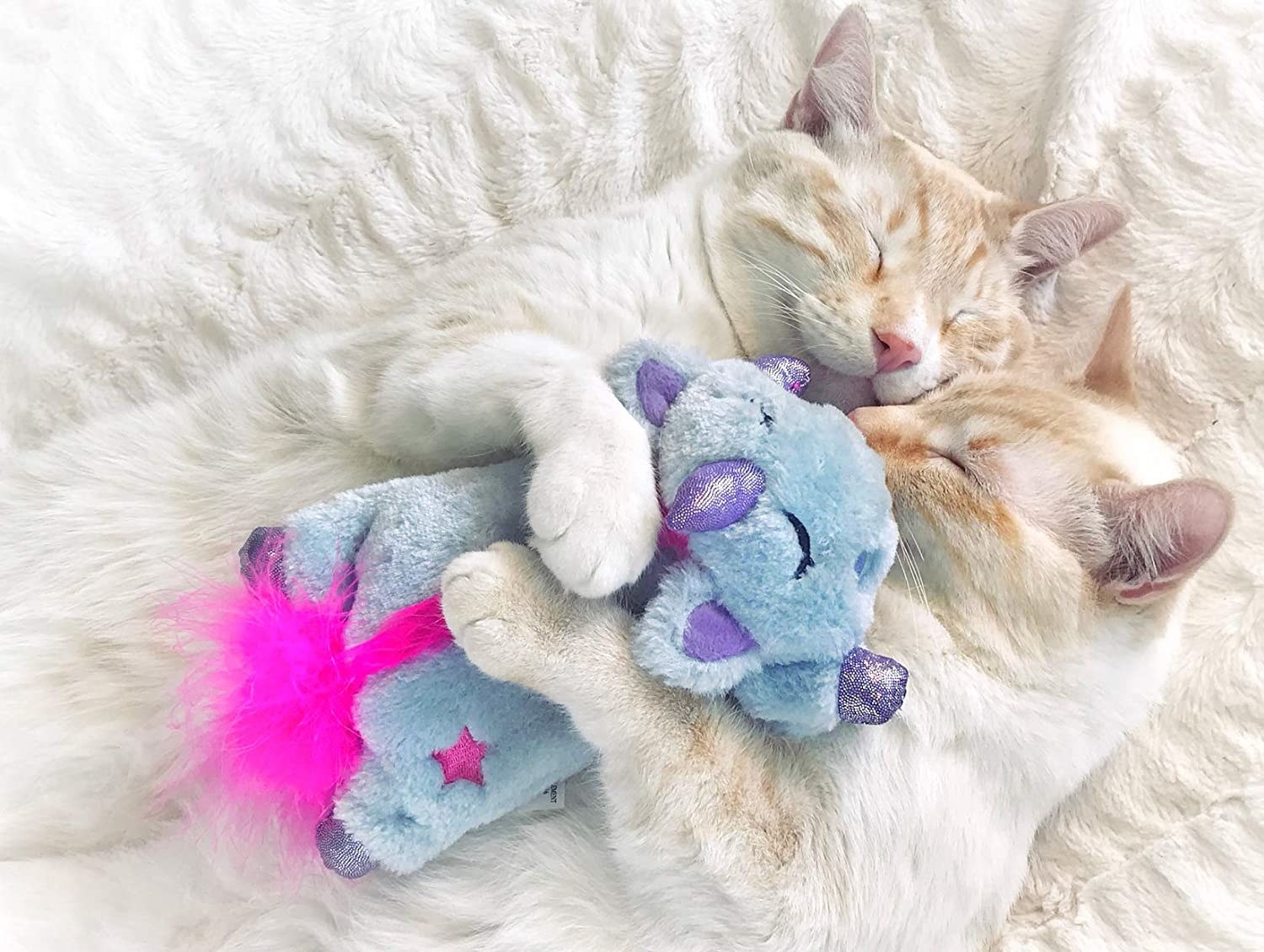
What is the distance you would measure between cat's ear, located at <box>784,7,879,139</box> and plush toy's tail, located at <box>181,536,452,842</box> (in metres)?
1.03

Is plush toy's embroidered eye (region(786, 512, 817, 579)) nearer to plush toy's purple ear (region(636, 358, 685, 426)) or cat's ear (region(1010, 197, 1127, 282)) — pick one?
plush toy's purple ear (region(636, 358, 685, 426))

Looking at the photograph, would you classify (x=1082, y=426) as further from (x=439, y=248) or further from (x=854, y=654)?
(x=439, y=248)

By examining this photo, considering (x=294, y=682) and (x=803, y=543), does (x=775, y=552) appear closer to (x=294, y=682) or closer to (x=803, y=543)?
(x=803, y=543)

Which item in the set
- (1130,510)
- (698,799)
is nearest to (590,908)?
(698,799)

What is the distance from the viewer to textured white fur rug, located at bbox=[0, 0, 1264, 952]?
4.99 ft

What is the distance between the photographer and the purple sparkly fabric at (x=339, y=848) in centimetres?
98

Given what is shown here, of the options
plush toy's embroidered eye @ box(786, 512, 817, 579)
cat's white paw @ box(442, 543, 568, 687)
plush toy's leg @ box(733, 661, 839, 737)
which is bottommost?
plush toy's leg @ box(733, 661, 839, 737)

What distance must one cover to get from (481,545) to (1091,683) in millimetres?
722

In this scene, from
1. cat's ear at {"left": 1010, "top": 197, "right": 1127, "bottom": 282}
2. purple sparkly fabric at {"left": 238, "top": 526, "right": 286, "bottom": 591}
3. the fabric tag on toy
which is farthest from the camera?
cat's ear at {"left": 1010, "top": 197, "right": 1127, "bottom": 282}

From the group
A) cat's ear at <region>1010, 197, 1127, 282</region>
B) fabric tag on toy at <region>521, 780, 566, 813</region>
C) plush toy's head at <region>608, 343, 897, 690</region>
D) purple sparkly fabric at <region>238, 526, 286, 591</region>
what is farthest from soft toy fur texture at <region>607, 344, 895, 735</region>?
cat's ear at <region>1010, 197, 1127, 282</region>

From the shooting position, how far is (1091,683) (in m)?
1.11

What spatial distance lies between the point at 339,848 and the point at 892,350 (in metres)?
0.92

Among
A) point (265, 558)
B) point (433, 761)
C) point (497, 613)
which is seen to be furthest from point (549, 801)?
point (265, 558)

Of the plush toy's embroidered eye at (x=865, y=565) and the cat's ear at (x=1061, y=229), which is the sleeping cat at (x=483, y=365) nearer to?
the cat's ear at (x=1061, y=229)
